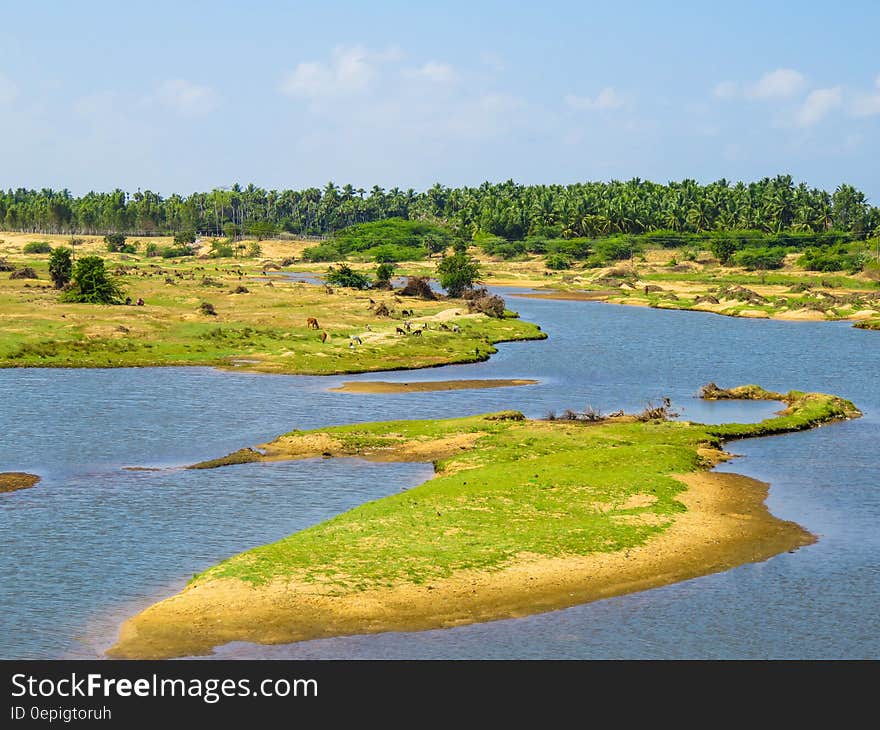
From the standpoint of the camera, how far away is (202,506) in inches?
1746

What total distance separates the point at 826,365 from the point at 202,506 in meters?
64.3

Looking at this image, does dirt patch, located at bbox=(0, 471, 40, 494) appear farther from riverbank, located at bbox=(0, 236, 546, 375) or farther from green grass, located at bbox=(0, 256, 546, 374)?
green grass, located at bbox=(0, 256, 546, 374)

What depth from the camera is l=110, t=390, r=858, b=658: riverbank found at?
3192cm

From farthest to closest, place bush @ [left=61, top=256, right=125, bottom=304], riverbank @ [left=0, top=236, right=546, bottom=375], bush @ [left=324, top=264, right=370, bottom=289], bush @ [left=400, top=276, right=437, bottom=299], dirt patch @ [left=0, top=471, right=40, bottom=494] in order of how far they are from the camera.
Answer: bush @ [left=324, top=264, right=370, bottom=289] → bush @ [left=400, top=276, right=437, bottom=299] → bush @ [left=61, top=256, right=125, bottom=304] → riverbank @ [left=0, top=236, right=546, bottom=375] → dirt patch @ [left=0, top=471, right=40, bottom=494]

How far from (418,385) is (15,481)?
3467 centimetres

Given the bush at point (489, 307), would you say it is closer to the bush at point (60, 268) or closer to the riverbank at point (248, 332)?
the riverbank at point (248, 332)

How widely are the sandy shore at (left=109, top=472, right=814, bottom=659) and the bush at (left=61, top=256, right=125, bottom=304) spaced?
271 ft

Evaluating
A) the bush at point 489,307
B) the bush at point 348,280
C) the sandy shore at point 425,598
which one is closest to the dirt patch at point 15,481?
the sandy shore at point 425,598

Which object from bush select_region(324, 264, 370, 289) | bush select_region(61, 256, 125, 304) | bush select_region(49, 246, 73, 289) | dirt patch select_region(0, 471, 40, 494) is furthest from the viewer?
bush select_region(324, 264, 370, 289)

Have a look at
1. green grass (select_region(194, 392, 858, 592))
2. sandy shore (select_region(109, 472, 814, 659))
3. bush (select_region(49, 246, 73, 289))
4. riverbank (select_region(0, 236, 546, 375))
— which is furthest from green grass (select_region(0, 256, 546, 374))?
sandy shore (select_region(109, 472, 814, 659))

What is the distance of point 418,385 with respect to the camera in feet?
256
